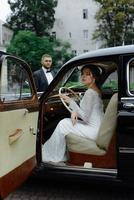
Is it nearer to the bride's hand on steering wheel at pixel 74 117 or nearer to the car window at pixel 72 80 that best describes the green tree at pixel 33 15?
the car window at pixel 72 80

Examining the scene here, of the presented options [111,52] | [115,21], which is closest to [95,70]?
[111,52]

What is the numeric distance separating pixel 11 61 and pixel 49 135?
137 cm

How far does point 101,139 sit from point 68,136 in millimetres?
409

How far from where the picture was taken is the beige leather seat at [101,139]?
513 cm

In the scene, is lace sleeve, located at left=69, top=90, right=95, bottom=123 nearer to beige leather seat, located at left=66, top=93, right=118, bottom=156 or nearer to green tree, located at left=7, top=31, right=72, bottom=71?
beige leather seat, located at left=66, top=93, right=118, bottom=156

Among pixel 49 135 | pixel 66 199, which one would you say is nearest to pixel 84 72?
pixel 49 135

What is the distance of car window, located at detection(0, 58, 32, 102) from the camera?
4.45 metres

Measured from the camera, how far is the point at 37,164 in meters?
5.27

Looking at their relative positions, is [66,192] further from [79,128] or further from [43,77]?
[43,77]

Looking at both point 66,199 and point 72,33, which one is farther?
point 72,33

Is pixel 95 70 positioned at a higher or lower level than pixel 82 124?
higher

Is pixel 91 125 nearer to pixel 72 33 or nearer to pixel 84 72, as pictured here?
pixel 84 72

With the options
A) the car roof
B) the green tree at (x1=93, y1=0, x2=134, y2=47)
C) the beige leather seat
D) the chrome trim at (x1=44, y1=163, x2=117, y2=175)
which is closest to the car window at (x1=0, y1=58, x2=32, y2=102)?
the car roof

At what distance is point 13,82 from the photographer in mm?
4953
